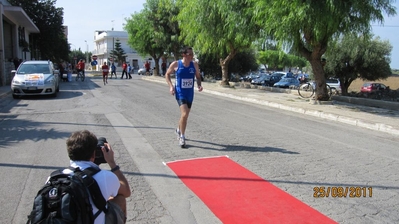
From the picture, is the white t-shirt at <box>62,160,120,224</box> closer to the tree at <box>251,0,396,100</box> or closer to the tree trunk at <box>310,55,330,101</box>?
the tree at <box>251,0,396,100</box>

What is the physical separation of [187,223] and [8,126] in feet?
22.7

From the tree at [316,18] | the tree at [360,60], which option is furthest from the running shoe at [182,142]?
the tree at [360,60]

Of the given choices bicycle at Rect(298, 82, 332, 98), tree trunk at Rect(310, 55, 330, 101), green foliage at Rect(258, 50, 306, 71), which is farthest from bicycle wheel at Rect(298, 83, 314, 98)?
green foliage at Rect(258, 50, 306, 71)

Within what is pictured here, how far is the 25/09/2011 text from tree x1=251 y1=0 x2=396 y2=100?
864 cm

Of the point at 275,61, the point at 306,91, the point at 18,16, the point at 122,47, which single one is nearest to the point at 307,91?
the point at 306,91

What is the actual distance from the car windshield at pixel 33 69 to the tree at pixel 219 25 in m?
8.77

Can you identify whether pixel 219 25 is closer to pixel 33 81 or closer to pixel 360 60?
pixel 360 60

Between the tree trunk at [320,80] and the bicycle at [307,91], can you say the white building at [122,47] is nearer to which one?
the bicycle at [307,91]

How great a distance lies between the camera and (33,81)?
14891mm

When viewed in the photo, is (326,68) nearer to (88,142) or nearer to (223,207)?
(223,207)

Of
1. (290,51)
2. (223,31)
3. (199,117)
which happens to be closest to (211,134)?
(199,117)

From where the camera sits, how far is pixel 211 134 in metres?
8.14

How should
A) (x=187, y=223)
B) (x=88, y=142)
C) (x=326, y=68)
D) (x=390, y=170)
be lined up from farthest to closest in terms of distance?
(x=326, y=68) → (x=390, y=170) → (x=187, y=223) → (x=88, y=142)

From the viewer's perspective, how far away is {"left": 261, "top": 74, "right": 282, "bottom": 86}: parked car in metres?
36.0
